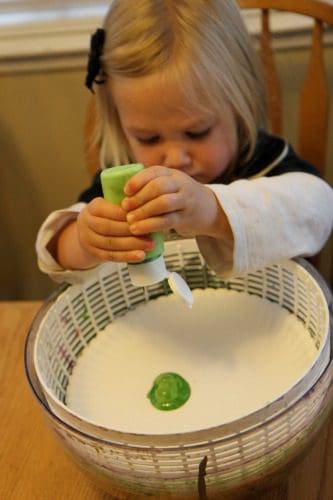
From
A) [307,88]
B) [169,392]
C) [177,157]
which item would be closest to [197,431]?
[169,392]

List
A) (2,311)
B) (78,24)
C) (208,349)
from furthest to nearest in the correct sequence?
(78,24)
(2,311)
(208,349)

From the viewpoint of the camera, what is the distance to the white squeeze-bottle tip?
0.51 meters

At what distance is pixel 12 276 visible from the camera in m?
1.44

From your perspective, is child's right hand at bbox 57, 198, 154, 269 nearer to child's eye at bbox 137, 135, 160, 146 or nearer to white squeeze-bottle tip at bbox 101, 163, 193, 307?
white squeeze-bottle tip at bbox 101, 163, 193, 307

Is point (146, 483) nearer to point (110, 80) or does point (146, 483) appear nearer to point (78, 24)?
point (110, 80)

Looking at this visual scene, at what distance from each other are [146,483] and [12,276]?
1.01 meters

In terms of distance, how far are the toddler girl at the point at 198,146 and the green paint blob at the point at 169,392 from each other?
0.42ft

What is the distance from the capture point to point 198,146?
751mm

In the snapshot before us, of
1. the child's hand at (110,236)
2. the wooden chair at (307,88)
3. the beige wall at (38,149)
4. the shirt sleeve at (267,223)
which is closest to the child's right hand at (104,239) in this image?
the child's hand at (110,236)

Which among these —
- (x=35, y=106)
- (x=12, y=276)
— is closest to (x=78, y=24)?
(x=35, y=106)

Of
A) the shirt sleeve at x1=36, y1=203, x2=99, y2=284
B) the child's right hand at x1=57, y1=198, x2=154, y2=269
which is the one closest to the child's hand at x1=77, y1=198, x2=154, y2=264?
the child's right hand at x1=57, y1=198, x2=154, y2=269

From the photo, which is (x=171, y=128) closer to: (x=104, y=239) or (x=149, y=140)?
(x=149, y=140)

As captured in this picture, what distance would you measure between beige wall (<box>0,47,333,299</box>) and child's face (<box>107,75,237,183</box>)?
0.35m

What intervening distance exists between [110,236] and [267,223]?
175 mm
